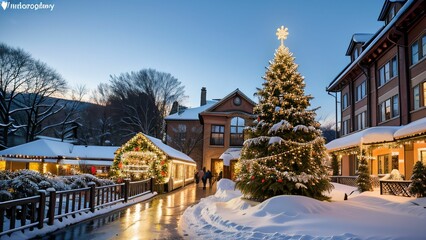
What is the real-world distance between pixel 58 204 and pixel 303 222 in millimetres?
9382

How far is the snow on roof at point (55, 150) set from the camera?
105 feet

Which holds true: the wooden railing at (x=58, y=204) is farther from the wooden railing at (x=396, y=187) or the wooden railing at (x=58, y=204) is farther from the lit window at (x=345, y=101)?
the lit window at (x=345, y=101)

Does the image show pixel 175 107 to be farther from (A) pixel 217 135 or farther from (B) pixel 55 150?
(B) pixel 55 150

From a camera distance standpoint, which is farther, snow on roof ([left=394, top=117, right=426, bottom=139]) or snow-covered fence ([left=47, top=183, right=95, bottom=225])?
snow on roof ([left=394, top=117, right=426, bottom=139])

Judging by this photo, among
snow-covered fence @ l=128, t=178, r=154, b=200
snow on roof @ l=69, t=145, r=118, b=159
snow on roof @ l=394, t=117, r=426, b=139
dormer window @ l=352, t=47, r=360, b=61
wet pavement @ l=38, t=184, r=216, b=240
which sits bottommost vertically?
wet pavement @ l=38, t=184, r=216, b=240

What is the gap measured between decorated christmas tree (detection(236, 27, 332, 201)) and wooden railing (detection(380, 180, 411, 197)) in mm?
4059

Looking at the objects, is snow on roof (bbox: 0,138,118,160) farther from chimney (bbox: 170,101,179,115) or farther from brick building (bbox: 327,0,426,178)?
brick building (bbox: 327,0,426,178)

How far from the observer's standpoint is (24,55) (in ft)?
126

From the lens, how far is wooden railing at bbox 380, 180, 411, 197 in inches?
614

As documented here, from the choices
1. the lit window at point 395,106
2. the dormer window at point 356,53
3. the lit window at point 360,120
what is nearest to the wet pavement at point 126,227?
the lit window at point 395,106

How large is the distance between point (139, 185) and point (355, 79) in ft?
65.3

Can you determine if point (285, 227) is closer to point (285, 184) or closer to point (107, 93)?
point (285, 184)

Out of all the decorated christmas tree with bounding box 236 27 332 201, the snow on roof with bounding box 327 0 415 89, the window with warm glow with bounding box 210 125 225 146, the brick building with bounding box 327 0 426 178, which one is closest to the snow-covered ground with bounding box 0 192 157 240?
the decorated christmas tree with bounding box 236 27 332 201

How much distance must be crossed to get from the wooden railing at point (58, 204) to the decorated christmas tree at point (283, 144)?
5.71 meters
